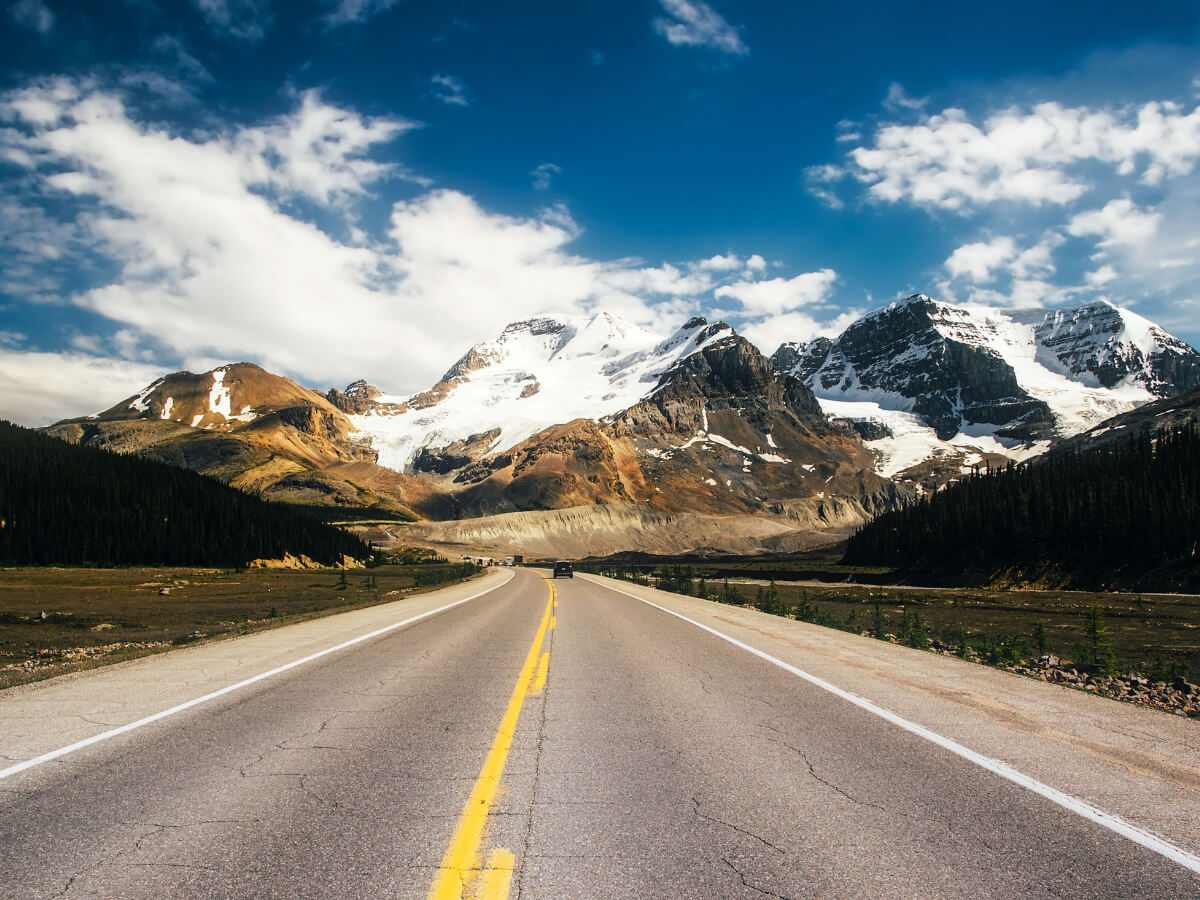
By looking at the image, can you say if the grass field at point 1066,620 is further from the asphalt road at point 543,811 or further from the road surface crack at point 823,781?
the asphalt road at point 543,811

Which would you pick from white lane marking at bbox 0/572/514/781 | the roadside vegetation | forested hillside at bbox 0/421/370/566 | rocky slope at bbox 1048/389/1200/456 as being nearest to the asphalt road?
white lane marking at bbox 0/572/514/781

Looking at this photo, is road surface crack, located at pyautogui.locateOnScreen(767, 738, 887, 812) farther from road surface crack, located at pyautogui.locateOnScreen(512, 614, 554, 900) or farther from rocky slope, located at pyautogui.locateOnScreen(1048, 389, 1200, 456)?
rocky slope, located at pyautogui.locateOnScreen(1048, 389, 1200, 456)

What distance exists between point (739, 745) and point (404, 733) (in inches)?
136

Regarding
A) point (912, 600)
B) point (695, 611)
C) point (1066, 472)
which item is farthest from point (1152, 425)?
point (695, 611)

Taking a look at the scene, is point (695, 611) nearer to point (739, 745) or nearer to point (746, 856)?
point (739, 745)

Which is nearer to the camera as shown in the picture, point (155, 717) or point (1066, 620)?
point (155, 717)

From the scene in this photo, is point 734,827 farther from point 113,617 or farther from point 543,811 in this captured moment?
point 113,617

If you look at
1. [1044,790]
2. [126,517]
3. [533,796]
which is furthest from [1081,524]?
[126,517]

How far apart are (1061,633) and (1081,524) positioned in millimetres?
48331

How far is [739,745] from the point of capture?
6.79m

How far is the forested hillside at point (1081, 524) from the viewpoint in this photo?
59219 millimetres

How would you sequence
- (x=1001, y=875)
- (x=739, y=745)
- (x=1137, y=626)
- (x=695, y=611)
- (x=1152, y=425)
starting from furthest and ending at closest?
(x=1152, y=425) → (x=1137, y=626) → (x=695, y=611) → (x=739, y=745) → (x=1001, y=875)

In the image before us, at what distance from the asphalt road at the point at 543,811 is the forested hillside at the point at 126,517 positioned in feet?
310

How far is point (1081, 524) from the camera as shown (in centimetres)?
6644
